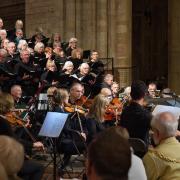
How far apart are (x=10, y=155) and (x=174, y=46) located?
15102mm

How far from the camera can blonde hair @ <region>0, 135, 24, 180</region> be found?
3355 millimetres

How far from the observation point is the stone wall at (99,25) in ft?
58.3

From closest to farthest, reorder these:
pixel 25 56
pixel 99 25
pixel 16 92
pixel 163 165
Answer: pixel 163 165
pixel 16 92
pixel 25 56
pixel 99 25

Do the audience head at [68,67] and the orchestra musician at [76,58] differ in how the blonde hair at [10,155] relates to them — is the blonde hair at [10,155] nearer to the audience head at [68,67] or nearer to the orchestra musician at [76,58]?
the audience head at [68,67]

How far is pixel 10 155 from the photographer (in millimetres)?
3367

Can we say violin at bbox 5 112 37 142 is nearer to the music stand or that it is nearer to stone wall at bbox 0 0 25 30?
the music stand

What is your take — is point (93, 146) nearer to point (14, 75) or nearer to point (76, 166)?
point (76, 166)

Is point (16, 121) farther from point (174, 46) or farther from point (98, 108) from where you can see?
point (174, 46)

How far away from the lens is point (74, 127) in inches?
348

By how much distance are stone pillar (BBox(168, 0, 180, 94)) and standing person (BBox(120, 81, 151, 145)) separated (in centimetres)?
1135

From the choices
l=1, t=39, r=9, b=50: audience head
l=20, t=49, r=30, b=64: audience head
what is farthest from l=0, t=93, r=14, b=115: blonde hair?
l=1, t=39, r=9, b=50: audience head

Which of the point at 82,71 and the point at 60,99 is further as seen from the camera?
the point at 82,71

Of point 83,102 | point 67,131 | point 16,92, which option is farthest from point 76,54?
point 67,131

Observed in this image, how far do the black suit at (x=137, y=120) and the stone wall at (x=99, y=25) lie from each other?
10951 millimetres
